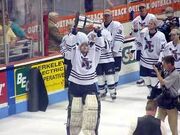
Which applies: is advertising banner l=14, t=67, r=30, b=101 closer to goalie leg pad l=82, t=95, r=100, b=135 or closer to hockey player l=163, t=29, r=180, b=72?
hockey player l=163, t=29, r=180, b=72

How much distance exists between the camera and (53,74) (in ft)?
41.5

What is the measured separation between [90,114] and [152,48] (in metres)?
3.00

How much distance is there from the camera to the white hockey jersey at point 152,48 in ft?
37.5

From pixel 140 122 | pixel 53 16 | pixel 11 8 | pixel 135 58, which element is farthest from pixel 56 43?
pixel 140 122

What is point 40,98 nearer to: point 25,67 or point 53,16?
point 25,67

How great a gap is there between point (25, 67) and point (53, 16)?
1.52 meters

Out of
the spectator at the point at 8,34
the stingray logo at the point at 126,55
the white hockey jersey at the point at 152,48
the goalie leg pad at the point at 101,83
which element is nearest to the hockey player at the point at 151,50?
the white hockey jersey at the point at 152,48

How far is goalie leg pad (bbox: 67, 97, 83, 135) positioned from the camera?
29.8 feet

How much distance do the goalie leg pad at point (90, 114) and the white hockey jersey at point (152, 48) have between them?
2.59 m

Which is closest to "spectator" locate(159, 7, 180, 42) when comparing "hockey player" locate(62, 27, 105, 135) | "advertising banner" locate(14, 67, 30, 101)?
"advertising banner" locate(14, 67, 30, 101)

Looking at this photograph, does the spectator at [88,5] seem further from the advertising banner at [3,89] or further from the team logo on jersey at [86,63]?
the team logo on jersey at [86,63]

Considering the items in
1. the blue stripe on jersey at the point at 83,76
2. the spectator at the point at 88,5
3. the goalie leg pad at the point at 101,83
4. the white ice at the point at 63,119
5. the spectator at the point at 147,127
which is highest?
the spectator at the point at 88,5

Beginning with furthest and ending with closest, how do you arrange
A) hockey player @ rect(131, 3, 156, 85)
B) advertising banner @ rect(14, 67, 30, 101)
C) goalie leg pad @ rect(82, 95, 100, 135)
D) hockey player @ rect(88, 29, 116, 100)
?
1. hockey player @ rect(131, 3, 156, 85)
2. hockey player @ rect(88, 29, 116, 100)
3. advertising banner @ rect(14, 67, 30, 101)
4. goalie leg pad @ rect(82, 95, 100, 135)

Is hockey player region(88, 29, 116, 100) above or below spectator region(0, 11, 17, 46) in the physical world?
below
